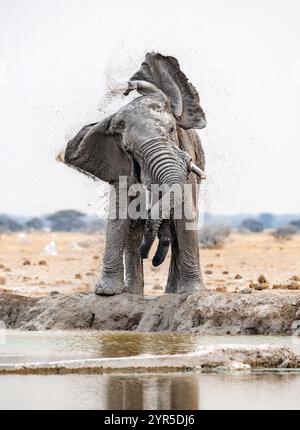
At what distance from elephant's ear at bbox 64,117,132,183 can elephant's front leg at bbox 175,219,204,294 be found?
39.3 inches

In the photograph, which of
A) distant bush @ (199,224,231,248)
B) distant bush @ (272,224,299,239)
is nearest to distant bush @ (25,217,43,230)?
distant bush @ (272,224,299,239)

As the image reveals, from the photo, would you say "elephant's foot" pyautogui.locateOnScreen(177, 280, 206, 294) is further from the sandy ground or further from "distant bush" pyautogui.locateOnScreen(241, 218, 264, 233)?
"distant bush" pyautogui.locateOnScreen(241, 218, 264, 233)

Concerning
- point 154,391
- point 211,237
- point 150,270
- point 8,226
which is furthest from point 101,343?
point 8,226

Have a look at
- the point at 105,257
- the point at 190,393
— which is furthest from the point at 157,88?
the point at 190,393

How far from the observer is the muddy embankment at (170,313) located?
1662cm

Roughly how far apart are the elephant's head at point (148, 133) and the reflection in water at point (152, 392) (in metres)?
4.39

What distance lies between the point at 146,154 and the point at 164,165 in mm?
477

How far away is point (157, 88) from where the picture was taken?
60.7 feet

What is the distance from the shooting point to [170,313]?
17.3 m

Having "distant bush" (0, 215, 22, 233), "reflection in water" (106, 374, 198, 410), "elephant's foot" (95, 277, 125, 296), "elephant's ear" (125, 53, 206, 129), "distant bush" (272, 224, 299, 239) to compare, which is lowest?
"reflection in water" (106, 374, 198, 410)

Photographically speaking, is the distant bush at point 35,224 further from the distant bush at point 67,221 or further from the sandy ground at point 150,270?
the sandy ground at point 150,270

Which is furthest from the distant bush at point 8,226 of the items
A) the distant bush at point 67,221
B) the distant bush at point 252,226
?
the distant bush at point 252,226

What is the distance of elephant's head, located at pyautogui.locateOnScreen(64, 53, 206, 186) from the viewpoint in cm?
1714
